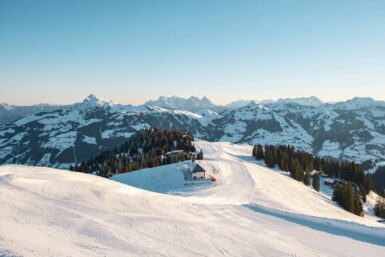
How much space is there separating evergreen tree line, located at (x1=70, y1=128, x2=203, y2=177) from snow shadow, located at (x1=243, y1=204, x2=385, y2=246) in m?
80.2

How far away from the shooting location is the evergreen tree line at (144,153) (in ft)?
365

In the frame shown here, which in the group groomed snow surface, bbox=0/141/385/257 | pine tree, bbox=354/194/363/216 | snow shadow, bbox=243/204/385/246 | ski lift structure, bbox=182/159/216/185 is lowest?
pine tree, bbox=354/194/363/216

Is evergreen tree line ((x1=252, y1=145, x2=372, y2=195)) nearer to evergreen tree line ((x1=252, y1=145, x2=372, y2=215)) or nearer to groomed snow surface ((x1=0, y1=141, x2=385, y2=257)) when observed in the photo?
evergreen tree line ((x1=252, y1=145, x2=372, y2=215))

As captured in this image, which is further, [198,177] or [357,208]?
[357,208]

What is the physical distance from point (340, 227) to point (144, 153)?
4356 inches

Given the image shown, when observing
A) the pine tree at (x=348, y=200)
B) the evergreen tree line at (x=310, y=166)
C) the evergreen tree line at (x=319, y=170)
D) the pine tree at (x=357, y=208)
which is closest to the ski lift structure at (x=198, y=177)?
the pine tree at (x=348, y=200)

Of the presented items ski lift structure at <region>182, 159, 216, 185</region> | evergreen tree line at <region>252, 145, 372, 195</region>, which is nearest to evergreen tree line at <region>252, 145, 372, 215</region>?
evergreen tree line at <region>252, 145, 372, 195</region>

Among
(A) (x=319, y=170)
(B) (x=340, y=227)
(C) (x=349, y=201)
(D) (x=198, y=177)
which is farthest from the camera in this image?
(A) (x=319, y=170)

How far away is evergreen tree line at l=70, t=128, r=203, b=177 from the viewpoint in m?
111

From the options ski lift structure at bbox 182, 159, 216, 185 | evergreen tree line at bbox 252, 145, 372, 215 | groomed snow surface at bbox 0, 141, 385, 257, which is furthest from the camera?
evergreen tree line at bbox 252, 145, 372, 215

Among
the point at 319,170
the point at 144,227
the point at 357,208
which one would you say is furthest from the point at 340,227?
the point at 319,170

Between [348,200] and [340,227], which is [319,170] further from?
[340,227]

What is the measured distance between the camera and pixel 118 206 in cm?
2292

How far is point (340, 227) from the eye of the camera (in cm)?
2484
